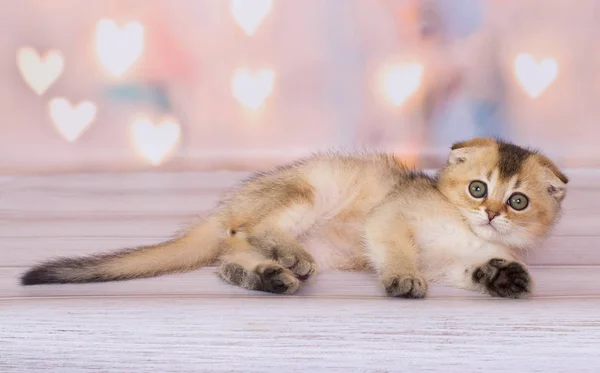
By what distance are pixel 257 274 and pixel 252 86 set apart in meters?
1.86

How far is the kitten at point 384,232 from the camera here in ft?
5.34

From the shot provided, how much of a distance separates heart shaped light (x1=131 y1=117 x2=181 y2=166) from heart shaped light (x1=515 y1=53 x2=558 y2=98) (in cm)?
152

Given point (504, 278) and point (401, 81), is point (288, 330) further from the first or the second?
point (401, 81)

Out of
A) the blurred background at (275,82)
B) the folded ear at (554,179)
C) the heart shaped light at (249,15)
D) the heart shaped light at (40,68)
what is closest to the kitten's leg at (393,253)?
the folded ear at (554,179)

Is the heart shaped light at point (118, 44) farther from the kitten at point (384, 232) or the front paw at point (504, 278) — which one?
the front paw at point (504, 278)

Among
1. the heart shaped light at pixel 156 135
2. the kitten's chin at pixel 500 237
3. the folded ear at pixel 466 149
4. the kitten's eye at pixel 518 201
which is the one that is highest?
the heart shaped light at pixel 156 135

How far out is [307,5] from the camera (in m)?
3.30

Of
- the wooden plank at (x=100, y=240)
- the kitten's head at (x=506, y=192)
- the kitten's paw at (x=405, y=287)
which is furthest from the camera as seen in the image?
the wooden plank at (x=100, y=240)

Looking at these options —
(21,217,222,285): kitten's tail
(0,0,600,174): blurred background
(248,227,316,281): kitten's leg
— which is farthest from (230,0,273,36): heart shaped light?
(248,227,316,281): kitten's leg

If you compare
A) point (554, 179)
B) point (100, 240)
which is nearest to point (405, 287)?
point (554, 179)

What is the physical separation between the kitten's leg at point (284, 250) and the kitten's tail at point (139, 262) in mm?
134

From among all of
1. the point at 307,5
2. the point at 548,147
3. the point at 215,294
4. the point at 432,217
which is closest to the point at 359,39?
the point at 307,5

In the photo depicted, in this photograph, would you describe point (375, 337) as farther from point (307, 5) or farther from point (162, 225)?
point (307, 5)

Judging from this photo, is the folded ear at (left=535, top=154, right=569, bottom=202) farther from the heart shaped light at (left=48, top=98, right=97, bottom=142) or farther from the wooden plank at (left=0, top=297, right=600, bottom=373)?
the heart shaped light at (left=48, top=98, right=97, bottom=142)
